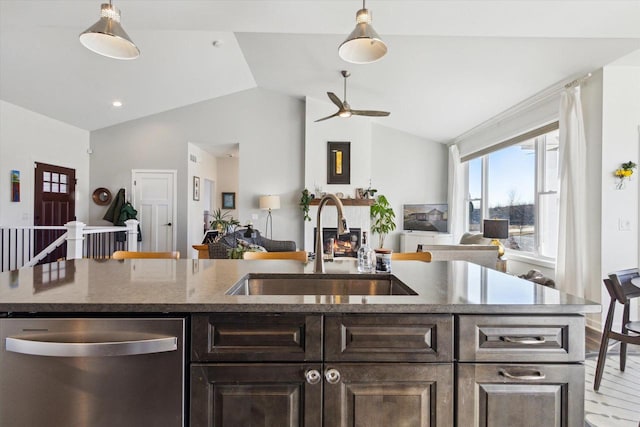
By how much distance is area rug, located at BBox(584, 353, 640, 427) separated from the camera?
191cm

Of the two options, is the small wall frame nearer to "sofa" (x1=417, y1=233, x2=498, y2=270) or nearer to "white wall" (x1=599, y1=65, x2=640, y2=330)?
"sofa" (x1=417, y1=233, x2=498, y2=270)

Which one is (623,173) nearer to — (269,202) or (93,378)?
(93,378)

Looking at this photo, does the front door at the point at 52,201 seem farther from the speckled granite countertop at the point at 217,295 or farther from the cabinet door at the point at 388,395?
the cabinet door at the point at 388,395

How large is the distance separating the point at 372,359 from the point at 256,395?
35 cm

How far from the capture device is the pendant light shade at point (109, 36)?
6.34 ft

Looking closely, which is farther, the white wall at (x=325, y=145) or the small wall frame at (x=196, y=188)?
the small wall frame at (x=196, y=188)

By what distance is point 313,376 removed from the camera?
3.24ft

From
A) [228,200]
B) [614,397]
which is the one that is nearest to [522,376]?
[614,397]

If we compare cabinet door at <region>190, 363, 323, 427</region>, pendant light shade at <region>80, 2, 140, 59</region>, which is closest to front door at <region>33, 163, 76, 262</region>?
pendant light shade at <region>80, 2, 140, 59</region>

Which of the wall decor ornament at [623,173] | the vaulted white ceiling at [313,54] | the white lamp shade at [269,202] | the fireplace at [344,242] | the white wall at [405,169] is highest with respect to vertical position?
the vaulted white ceiling at [313,54]

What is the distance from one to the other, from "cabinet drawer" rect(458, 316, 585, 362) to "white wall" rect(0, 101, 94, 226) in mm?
6014

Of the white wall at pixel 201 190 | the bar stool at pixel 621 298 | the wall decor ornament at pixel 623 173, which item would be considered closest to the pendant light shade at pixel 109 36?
the bar stool at pixel 621 298

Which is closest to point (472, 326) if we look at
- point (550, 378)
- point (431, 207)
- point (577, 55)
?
point (550, 378)

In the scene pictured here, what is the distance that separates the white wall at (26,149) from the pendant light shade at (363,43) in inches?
204
